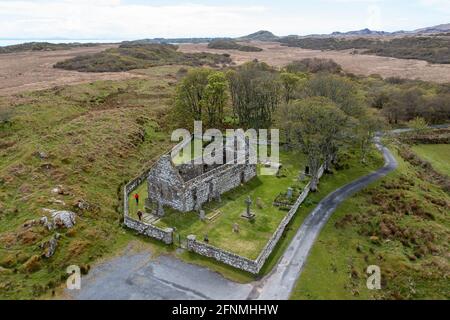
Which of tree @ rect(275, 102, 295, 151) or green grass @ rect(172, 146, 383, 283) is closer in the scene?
green grass @ rect(172, 146, 383, 283)

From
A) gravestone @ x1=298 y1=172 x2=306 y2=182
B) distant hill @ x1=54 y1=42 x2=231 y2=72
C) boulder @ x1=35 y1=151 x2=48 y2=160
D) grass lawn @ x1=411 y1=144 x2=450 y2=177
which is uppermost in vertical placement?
distant hill @ x1=54 y1=42 x2=231 y2=72

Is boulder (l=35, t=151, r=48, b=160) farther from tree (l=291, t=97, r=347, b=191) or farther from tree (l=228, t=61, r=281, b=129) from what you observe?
tree (l=228, t=61, r=281, b=129)

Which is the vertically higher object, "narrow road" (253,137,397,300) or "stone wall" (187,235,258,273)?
"stone wall" (187,235,258,273)

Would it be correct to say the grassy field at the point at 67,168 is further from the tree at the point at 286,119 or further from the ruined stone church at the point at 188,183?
the tree at the point at 286,119

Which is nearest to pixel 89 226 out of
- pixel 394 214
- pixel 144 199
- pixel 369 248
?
pixel 144 199

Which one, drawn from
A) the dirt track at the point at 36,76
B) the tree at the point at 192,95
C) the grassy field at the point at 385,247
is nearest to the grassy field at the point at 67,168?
the tree at the point at 192,95

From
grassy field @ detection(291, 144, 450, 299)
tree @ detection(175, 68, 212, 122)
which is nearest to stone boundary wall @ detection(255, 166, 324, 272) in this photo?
grassy field @ detection(291, 144, 450, 299)
